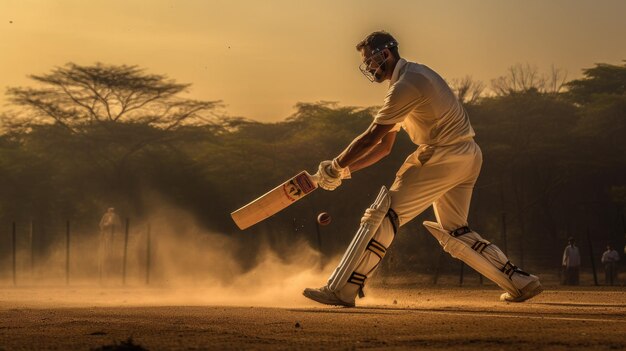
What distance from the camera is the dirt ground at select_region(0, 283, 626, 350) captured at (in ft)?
25.8

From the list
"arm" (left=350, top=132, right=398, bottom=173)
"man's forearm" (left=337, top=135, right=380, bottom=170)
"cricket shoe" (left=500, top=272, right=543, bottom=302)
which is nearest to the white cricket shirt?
"man's forearm" (left=337, top=135, right=380, bottom=170)

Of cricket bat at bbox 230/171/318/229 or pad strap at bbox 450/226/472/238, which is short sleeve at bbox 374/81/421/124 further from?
pad strap at bbox 450/226/472/238

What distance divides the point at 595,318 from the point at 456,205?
1796 mm

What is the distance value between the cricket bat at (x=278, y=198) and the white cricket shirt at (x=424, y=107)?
0.87m

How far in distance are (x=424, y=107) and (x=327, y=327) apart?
7.95 ft

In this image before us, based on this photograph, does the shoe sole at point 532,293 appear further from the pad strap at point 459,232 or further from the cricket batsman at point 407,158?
the cricket batsman at point 407,158

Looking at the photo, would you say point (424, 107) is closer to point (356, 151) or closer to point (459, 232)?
point (356, 151)

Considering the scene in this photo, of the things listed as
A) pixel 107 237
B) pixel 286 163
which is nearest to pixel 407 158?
pixel 107 237

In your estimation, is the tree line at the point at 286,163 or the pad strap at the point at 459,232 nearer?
the pad strap at the point at 459,232

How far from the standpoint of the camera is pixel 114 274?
39.8 meters

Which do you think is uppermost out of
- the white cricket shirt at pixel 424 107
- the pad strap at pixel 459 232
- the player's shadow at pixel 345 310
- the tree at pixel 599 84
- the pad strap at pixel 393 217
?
the tree at pixel 599 84

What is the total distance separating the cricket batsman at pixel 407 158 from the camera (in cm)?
1038

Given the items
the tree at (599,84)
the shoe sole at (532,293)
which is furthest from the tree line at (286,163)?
the shoe sole at (532,293)

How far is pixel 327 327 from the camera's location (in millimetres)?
8977
